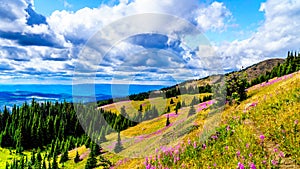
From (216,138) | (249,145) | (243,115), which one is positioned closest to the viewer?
(249,145)

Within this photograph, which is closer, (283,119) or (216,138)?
(283,119)

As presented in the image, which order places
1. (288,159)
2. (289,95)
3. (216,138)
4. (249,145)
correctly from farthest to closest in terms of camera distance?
1. (289,95)
2. (216,138)
3. (249,145)
4. (288,159)

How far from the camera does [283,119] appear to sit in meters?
12.7

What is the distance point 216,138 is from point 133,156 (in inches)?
357

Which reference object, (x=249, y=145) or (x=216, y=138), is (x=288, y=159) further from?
(x=216, y=138)

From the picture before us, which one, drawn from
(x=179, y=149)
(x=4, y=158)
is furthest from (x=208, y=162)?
(x=4, y=158)

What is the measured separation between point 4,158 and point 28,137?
17.7m

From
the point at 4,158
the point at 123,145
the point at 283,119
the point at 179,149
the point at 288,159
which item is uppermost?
the point at 283,119

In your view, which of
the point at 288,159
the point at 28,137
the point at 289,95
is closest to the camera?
the point at 288,159

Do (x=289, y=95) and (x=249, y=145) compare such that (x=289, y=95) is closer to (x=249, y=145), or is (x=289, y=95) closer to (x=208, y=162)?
(x=249, y=145)

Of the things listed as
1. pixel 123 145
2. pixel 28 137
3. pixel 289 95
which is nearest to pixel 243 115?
pixel 289 95

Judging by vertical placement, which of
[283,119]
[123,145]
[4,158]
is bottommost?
[4,158]

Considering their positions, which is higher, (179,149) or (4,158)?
(179,149)

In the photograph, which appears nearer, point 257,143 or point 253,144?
point 253,144
